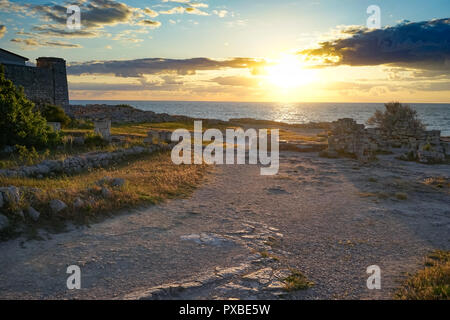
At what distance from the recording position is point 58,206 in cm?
860

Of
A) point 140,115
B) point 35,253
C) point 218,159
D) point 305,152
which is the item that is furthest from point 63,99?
point 35,253

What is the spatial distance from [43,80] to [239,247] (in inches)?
1265

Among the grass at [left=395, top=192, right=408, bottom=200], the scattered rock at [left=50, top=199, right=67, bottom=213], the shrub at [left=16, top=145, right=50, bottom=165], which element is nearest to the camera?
the scattered rock at [left=50, top=199, right=67, bottom=213]

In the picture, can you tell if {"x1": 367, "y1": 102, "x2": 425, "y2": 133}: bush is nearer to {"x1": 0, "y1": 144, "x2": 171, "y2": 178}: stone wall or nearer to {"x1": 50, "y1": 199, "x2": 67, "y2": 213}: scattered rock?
{"x1": 0, "y1": 144, "x2": 171, "y2": 178}: stone wall

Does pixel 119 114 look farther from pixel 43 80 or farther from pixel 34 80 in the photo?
pixel 34 80

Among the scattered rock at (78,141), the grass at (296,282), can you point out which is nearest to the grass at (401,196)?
the grass at (296,282)

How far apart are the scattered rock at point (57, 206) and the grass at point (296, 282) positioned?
592cm

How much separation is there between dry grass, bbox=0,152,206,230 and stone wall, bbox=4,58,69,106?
2066 cm

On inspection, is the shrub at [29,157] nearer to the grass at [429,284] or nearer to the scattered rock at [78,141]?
the scattered rock at [78,141]

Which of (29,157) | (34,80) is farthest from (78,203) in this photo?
(34,80)

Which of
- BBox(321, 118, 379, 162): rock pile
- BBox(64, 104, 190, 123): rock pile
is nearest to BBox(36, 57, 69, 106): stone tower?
BBox(64, 104, 190, 123): rock pile

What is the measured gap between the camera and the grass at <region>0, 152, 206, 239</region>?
28.3 ft

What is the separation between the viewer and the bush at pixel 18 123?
1638 centimetres
